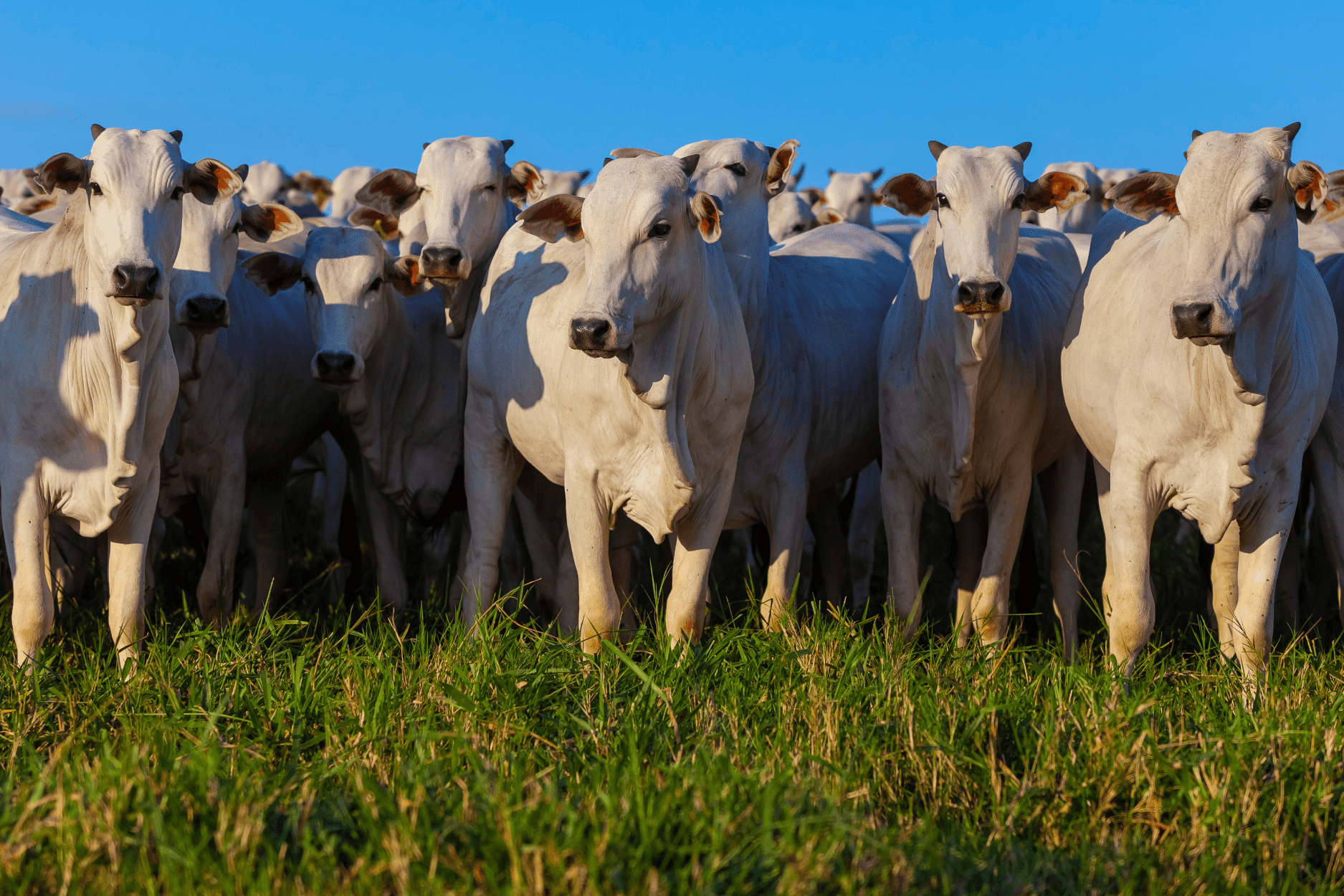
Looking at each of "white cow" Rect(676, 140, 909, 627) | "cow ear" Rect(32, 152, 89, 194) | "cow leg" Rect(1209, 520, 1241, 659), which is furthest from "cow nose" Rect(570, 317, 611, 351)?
"cow leg" Rect(1209, 520, 1241, 659)

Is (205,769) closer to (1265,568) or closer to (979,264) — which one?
(979,264)

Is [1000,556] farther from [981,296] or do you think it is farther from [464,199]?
[464,199]

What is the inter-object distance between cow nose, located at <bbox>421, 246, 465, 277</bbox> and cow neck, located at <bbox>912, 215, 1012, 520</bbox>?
232 cm

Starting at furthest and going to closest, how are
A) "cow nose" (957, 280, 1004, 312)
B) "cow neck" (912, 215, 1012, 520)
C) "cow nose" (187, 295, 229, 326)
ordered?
"cow nose" (187, 295, 229, 326) < "cow neck" (912, 215, 1012, 520) < "cow nose" (957, 280, 1004, 312)

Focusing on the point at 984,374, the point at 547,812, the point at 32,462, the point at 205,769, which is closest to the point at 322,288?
the point at 32,462

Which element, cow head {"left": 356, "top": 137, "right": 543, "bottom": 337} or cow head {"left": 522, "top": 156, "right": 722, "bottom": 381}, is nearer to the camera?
cow head {"left": 522, "top": 156, "right": 722, "bottom": 381}

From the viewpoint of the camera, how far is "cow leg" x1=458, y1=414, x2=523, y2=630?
6.73 m

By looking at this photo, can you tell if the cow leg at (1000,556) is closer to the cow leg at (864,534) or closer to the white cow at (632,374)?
the white cow at (632,374)

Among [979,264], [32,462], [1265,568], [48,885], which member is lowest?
[48,885]

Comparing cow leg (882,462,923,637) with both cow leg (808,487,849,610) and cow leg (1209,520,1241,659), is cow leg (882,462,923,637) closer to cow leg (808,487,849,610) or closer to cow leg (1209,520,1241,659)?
cow leg (1209,520,1241,659)

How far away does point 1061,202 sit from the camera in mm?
6246

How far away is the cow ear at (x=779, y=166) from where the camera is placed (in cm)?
685

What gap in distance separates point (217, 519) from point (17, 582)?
1.60 meters

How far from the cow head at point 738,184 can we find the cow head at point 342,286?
172 cm
